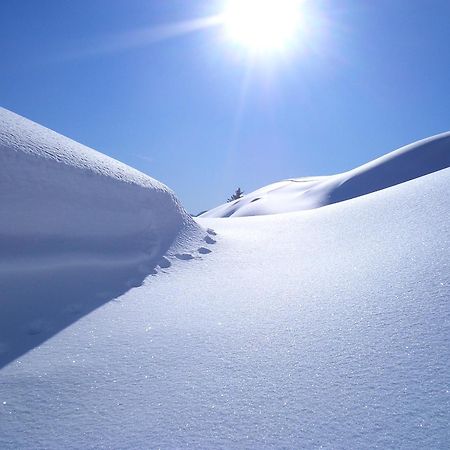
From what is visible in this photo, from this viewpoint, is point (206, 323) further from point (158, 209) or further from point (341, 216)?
point (341, 216)

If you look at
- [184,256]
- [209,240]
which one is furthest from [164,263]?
[209,240]

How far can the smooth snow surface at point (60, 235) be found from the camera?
200 centimetres

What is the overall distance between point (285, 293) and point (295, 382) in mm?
859

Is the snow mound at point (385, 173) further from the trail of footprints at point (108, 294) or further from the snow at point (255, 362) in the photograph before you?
the snow at point (255, 362)

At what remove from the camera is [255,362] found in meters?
1.47

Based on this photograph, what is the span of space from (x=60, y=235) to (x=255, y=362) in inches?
67.2

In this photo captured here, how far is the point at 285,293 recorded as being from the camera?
215cm

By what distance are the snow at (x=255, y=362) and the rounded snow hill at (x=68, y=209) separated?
9.7 inches

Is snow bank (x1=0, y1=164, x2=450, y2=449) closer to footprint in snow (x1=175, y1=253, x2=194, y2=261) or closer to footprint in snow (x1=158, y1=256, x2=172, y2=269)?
footprint in snow (x1=158, y1=256, x2=172, y2=269)

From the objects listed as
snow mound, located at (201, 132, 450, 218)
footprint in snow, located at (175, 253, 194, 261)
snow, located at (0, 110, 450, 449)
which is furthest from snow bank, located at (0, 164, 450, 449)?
snow mound, located at (201, 132, 450, 218)

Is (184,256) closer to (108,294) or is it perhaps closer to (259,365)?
(108,294)

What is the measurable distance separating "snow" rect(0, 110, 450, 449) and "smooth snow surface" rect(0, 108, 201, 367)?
0.05 metres

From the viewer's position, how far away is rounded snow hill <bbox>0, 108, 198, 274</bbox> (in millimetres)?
2264

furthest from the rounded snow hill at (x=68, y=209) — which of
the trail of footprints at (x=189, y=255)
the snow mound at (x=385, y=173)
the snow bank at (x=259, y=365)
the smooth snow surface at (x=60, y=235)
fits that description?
the snow mound at (x=385, y=173)
